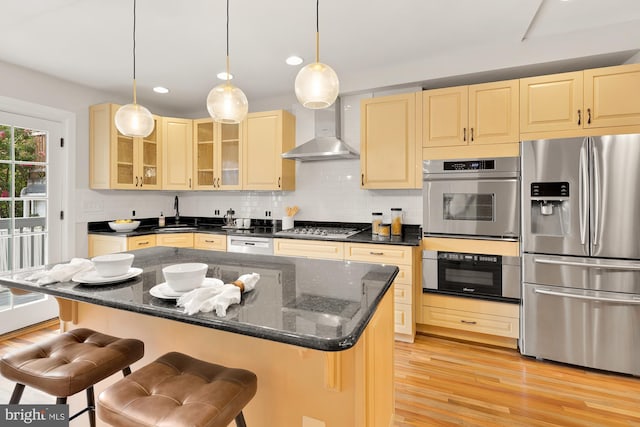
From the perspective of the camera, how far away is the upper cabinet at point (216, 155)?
402 cm

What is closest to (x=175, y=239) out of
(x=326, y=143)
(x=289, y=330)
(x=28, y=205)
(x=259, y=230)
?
(x=259, y=230)

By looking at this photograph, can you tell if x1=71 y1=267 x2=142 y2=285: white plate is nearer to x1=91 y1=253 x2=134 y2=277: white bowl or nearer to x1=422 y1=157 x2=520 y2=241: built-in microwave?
x1=91 y1=253 x2=134 y2=277: white bowl

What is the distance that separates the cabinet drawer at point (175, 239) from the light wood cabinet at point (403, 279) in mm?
2147

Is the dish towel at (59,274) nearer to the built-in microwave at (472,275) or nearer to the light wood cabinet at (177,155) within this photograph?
the built-in microwave at (472,275)

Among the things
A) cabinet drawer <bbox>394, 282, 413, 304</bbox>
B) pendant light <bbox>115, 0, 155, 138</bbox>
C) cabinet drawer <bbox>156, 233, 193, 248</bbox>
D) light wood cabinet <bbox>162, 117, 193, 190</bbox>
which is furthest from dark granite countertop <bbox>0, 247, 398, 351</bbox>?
light wood cabinet <bbox>162, 117, 193, 190</bbox>

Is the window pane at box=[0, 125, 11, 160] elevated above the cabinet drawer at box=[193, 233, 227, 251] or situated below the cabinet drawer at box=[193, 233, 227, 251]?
above

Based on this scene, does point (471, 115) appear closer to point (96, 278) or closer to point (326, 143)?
point (326, 143)

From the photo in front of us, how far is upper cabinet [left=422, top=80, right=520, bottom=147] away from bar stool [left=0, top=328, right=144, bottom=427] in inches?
108

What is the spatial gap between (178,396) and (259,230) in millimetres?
2939

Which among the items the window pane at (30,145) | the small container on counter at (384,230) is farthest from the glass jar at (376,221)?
the window pane at (30,145)

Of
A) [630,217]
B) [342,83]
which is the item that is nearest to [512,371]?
[630,217]

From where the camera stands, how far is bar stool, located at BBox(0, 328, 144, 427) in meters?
1.14

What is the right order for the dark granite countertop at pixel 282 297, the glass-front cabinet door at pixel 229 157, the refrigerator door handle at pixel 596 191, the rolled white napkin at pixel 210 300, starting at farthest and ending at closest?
the glass-front cabinet door at pixel 229 157, the refrigerator door handle at pixel 596 191, the rolled white napkin at pixel 210 300, the dark granite countertop at pixel 282 297

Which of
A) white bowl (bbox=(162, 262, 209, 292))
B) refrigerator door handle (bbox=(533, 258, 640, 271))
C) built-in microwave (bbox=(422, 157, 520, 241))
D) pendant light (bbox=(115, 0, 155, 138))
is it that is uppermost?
pendant light (bbox=(115, 0, 155, 138))
